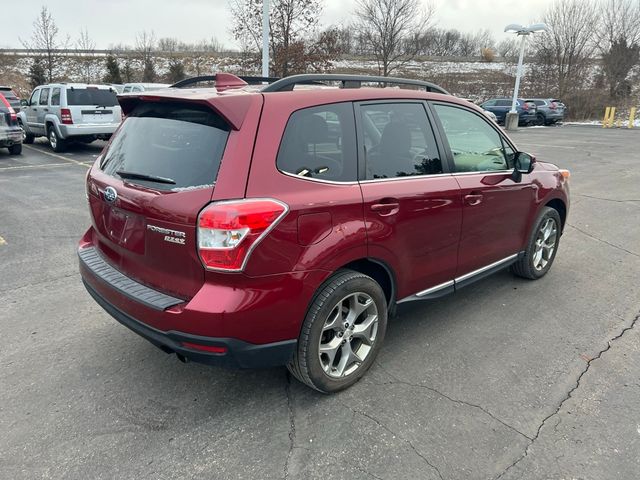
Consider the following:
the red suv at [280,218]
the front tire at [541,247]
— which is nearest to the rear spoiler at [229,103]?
the red suv at [280,218]

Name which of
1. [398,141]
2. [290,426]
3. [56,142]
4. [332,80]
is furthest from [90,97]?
[290,426]

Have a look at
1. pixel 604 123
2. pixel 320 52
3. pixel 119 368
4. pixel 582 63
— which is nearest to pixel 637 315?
pixel 119 368

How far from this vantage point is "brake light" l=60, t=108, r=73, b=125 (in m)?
12.8

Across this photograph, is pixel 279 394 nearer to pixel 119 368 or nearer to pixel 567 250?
pixel 119 368

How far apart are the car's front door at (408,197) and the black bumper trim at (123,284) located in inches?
47.4

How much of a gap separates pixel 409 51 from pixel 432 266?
2596 centimetres

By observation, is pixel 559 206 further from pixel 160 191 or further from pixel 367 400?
pixel 160 191

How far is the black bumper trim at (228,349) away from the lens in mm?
2336

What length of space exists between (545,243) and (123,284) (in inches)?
154

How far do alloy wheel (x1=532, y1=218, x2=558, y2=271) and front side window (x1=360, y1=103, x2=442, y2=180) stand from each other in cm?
186

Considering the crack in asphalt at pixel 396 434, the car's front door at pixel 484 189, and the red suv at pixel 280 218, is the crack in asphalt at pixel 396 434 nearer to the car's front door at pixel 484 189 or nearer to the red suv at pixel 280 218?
the red suv at pixel 280 218

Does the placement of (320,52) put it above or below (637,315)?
above

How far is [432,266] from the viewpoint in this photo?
3291 mm

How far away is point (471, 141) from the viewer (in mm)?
3701
